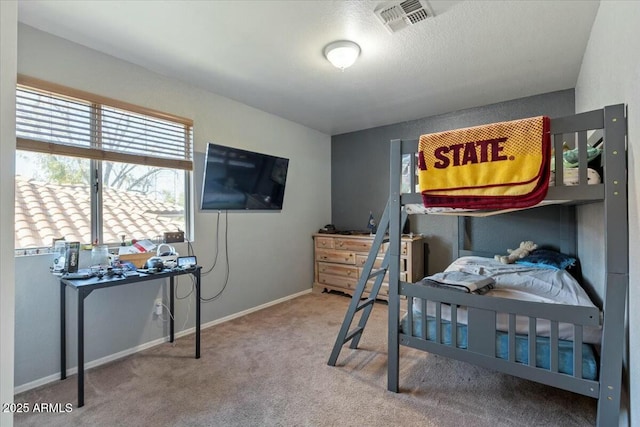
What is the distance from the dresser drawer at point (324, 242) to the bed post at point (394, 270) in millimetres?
2189

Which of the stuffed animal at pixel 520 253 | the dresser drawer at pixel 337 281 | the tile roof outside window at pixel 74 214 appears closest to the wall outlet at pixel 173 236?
the tile roof outside window at pixel 74 214

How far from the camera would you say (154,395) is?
1.85 m

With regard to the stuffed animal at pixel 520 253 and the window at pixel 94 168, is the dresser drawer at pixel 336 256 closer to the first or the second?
the stuffed animal at pixel 520 253

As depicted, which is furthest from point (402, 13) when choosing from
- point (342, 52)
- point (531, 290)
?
point (531, 290)

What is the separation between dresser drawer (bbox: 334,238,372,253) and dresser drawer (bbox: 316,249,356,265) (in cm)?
7

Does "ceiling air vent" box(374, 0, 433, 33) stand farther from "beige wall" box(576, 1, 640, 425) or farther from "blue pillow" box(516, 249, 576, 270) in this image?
"blue pillow" box(516, 249, 576, 270)

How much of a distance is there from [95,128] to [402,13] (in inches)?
93.5

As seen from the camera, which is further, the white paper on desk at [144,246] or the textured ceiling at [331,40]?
the white paper on desk at [144,246]

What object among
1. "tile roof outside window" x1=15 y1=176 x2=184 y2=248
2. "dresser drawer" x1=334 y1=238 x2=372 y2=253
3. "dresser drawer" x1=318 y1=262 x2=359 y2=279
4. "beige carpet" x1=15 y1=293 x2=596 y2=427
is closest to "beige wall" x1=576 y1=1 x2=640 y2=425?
"beige carpet" x1=15 y1=293 x2=596 y2=427

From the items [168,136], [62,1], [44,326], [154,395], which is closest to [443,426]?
[154,395]

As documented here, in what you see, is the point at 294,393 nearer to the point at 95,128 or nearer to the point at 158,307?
the point at 158,307

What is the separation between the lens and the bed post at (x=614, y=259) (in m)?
1.25

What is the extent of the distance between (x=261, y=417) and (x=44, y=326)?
1.66m

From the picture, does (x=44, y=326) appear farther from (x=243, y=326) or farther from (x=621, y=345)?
(x=621, y=345)
